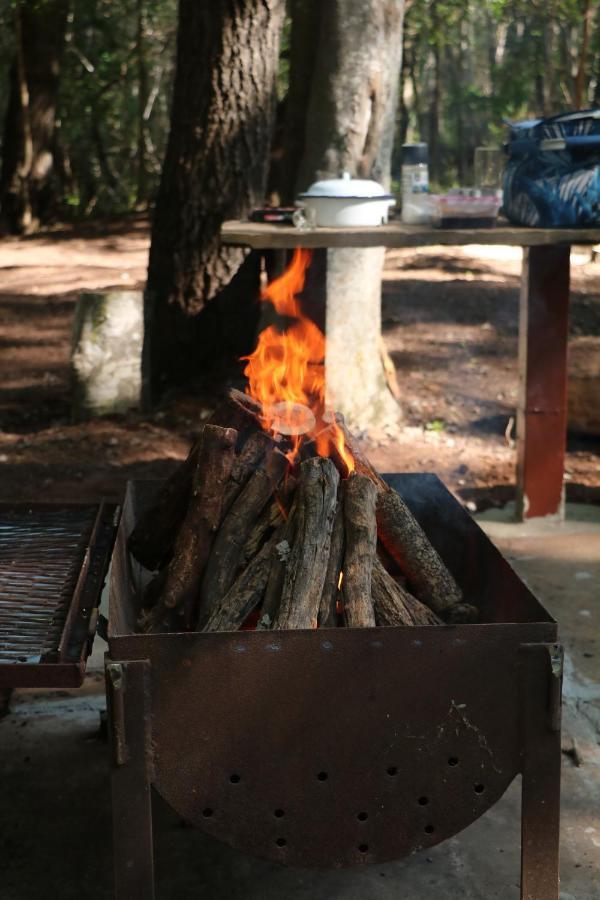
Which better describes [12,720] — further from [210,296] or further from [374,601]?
Result: [210,296]

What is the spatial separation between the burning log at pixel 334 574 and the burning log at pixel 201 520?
0.30 m

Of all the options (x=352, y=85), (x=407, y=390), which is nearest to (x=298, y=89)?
(x=352, y=85)

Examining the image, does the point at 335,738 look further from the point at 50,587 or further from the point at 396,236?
the point at 396,236

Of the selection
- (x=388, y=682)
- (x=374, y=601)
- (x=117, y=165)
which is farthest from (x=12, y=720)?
(x=117, y=165)

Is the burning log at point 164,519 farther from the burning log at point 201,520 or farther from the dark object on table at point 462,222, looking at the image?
the dark object on table at point 462,222

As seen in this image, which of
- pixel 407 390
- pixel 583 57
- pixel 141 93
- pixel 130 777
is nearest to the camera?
pixel 130 777

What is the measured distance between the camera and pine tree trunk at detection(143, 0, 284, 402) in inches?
263

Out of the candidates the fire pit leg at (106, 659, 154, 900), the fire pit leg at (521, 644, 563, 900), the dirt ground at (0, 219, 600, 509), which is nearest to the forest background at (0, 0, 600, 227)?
the dirt ground at (0, 219, 600, 509)

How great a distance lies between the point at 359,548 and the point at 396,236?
184 centimetres

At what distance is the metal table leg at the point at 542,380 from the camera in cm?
477

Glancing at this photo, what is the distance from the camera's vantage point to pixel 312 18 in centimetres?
694

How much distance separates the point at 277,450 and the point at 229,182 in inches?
168

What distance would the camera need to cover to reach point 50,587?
2.70 metres

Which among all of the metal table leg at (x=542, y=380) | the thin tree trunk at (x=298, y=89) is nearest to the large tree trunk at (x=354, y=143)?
the thin tree trunk at (x=298, y=89)
